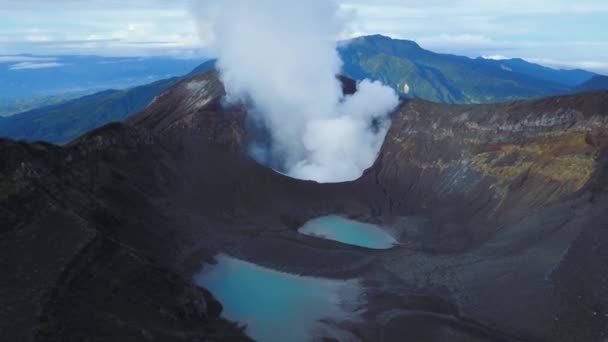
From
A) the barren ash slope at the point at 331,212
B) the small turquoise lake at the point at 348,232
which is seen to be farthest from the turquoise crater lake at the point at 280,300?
the small turquoise lake at the point at 348,232

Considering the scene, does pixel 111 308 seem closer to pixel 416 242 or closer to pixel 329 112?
pixel 416 242

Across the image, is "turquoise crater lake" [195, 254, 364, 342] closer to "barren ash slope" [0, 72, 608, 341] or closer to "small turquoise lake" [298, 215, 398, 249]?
"barren ash slope" [0, 72, 608, 341]

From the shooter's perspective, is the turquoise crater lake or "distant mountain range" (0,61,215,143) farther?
"distant mountain range" (0,61,215,143)

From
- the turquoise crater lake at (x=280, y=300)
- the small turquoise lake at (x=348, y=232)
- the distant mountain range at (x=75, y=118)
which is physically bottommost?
the turquoise crater lake at (x=280, y=300)

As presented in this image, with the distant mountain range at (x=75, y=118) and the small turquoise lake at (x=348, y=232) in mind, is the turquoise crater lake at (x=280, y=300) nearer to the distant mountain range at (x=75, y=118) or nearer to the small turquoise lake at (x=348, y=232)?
the small turquoise lake at (x=348, y=232)

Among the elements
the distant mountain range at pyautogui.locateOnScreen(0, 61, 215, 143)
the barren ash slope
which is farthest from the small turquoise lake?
the distant mountain range at pyautogui.locateOnScreen(0, 61, 215, 143)

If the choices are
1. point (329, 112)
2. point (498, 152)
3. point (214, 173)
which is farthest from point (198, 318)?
point (329, 112)
